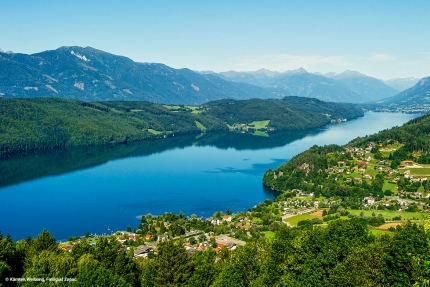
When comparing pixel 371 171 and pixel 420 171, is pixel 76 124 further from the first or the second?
pixel 420 171

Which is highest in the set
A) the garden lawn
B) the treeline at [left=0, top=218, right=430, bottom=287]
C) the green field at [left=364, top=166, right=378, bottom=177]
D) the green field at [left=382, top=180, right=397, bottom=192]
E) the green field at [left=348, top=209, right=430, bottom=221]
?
the treeline at [left=0, top=218, right=430, bottom=287]

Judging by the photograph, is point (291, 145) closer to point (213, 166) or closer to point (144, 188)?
point (213, 166)

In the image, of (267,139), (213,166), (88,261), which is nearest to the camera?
(88,261)

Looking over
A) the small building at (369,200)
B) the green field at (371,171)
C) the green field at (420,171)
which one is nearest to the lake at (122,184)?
the small building at (369,200)

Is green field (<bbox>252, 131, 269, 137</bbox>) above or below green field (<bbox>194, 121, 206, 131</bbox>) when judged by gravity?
below

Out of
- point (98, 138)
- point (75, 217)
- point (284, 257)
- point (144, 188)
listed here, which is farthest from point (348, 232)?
point (98, 138)

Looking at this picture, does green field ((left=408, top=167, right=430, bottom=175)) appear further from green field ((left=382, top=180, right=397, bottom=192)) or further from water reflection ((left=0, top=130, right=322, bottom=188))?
water reflection ((left=0, top=130, right=322, bottom=188))

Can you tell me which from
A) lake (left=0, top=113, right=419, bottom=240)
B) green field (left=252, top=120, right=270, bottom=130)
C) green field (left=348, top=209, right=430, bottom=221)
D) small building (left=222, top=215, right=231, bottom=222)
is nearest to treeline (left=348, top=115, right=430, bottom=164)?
green field (left=348, top=209, right=430, bottom=221)
